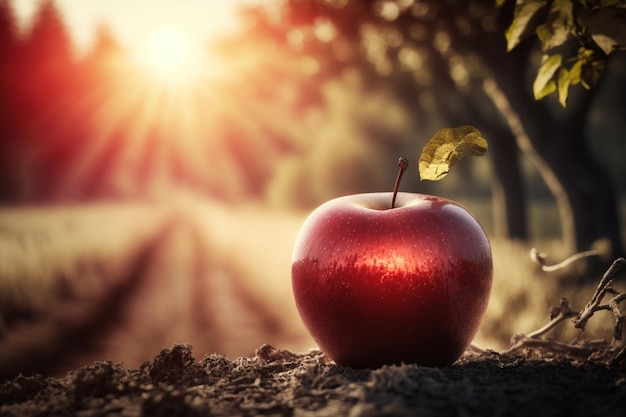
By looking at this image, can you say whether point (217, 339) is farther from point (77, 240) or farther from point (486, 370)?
point (77, 240)

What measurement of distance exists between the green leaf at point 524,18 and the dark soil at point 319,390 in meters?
1.59

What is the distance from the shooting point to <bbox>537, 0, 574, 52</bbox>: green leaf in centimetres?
294

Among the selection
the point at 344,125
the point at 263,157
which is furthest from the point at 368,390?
the point at 263,157

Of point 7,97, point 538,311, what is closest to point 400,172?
point 538,311

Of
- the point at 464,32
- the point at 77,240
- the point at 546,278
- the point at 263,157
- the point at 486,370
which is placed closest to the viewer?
the point at 486,370

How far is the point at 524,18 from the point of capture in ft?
9.91

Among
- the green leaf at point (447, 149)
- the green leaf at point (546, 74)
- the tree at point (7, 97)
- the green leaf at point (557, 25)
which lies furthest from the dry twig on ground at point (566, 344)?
the tree at point (7, 97)

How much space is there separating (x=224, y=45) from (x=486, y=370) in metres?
12.2

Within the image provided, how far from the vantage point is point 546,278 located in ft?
25.2

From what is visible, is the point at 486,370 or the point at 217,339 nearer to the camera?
the point at 486,370

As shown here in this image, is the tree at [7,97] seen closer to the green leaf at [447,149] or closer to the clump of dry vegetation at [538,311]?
the clump of dry vegetation at [538,311]

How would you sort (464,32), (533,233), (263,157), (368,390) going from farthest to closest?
(263,157)
(533,233)
(464,32)
(368,390)

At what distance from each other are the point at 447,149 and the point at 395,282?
763 mm

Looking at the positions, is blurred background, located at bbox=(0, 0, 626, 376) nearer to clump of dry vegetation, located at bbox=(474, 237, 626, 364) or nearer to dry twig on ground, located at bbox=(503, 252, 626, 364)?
clump of dry vegetation, located at bbox=(474, 237, 626, 364)
